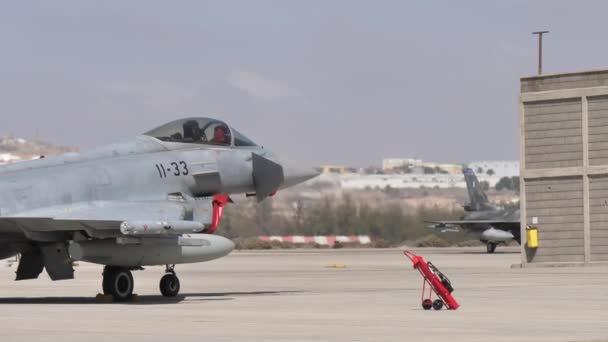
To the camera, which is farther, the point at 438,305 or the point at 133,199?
the point at 133,199

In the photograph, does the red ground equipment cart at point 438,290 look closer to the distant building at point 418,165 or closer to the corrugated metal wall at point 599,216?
the corrugated metal wall at point 599,216

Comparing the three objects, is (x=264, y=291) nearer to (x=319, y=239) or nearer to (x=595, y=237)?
(x=595, y=237)

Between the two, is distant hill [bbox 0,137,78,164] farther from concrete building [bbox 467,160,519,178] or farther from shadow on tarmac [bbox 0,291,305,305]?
shadow on tarmac [bbox 0,291,305,305]

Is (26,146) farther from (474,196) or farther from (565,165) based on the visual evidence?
(565,165)

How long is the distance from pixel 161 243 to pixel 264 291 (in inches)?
198

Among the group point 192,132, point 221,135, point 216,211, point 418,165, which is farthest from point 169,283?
point 418,165

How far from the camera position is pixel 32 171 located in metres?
21.8

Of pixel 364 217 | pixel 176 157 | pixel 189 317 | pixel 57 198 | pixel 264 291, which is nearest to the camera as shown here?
pixel 189 317

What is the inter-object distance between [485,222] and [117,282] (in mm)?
47186

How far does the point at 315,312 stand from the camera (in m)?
19.4

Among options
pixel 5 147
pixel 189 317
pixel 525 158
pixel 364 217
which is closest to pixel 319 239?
pixel 364 217

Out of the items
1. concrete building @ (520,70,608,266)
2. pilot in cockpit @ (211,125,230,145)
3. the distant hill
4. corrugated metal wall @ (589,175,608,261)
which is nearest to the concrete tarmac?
pilot in cockpit @ (211,125,230,145)

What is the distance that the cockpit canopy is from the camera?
2417 centimetres

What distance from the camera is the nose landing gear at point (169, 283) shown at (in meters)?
23.9
